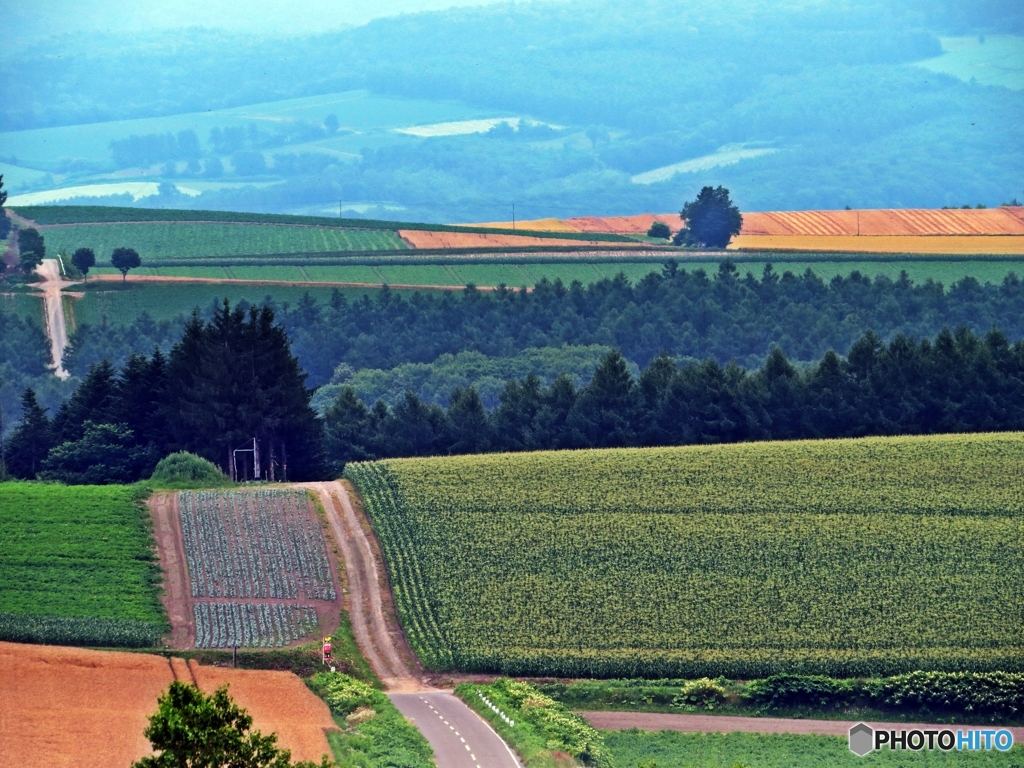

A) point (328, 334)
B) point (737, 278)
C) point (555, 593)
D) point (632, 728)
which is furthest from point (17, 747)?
point (737, 278)

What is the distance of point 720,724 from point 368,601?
54.6 feet

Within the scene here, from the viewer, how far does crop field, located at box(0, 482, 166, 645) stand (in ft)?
213

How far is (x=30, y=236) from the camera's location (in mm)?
161625

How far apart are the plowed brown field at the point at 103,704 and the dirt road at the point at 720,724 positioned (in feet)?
31.7

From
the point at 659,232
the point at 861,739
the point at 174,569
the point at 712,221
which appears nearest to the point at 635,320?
the point at 712,221

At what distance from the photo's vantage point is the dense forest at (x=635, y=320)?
148 metres

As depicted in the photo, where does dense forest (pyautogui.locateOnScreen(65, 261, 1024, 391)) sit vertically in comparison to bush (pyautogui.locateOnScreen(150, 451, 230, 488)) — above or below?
above

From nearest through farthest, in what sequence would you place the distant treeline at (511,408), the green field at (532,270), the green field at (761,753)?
the green field at (761,753)
the distant treeline at (511,408)
the green field at (532,270)

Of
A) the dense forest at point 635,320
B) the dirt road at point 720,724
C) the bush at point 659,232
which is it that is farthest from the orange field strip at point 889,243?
the dirt road at point 720,724

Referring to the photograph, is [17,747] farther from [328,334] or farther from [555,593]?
[328,334]

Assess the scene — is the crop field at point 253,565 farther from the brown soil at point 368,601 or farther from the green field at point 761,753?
the green field at point 761,753

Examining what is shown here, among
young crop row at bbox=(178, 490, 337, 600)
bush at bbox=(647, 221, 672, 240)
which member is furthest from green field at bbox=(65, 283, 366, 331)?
young crop row at bbox=(178, 490, 337, 600)

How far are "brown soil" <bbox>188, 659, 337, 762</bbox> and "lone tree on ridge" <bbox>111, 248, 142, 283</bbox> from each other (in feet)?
315

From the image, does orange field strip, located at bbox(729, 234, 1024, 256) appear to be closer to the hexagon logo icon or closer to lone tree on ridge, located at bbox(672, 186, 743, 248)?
lone tree on ridge, located at bbox(672, 186, 743, 248)
